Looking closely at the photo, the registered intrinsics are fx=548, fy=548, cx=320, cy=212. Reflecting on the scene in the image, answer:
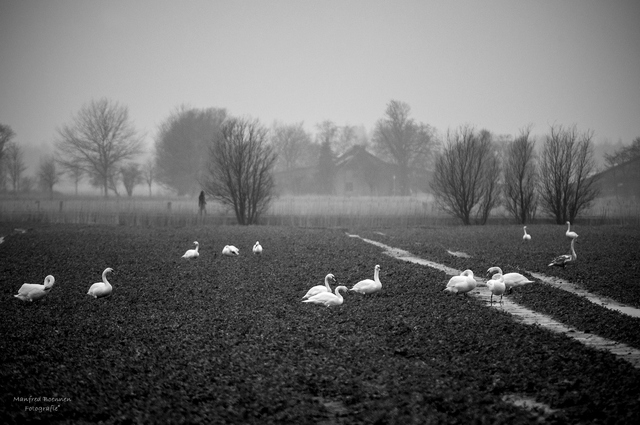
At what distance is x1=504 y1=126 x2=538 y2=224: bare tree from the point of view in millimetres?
40062

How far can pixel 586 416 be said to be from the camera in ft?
20.7

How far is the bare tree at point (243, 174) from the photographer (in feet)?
132

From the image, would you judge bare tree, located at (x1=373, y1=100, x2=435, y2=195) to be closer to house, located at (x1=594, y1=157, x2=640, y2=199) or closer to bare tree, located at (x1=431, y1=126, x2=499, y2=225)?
house, located at (x1=594, y1=157, x2=640, y2=199)

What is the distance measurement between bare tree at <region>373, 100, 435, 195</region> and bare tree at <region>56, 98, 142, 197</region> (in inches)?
1376

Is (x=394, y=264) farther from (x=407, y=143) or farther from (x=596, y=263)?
(x=407, y=143)

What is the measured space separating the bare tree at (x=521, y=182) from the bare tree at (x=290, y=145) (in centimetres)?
5859

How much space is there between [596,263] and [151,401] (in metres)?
15.6

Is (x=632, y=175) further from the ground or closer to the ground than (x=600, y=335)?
further from the ground

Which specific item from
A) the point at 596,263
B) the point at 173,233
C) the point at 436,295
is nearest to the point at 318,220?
the point at 173,233

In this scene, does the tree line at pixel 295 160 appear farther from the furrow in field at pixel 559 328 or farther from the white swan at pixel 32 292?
the white swan at pixel 32 292

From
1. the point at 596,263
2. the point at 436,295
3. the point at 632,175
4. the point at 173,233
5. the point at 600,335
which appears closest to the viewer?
the point at 600,335

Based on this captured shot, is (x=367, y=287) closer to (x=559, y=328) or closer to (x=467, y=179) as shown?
(x=559, y=328)

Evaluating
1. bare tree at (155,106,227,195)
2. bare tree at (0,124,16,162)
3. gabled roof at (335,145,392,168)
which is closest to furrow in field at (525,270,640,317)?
bare tree at (155,106,227,195)

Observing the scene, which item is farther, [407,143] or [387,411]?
[407,143]
